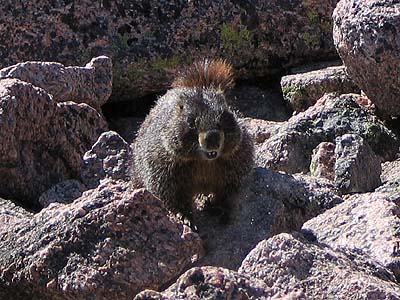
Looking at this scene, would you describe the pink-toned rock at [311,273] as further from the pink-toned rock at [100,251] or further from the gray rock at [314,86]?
the gray rock at [314,86]

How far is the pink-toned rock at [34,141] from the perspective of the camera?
8273 mm

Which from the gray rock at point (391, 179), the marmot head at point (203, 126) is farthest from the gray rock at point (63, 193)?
the gray rock at point (391, 179)

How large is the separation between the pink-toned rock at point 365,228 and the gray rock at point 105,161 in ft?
6.44

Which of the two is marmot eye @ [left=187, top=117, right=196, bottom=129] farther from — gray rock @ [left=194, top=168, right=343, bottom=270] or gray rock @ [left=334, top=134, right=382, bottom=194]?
gray rock @ [left=334, top=134, right=382, bottom=194]

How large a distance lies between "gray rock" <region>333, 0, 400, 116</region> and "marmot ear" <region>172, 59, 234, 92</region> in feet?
4.08

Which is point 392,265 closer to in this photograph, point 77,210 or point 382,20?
point 77,210

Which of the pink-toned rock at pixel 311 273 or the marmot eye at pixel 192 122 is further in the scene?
the marmot eye at pixel 192 122

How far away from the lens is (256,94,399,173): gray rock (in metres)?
8.86

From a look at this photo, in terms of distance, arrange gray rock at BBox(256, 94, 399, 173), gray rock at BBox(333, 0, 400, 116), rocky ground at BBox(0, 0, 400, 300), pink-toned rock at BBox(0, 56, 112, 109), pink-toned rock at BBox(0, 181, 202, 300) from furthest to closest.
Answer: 1. pink-toned rock at BBox(0, 56, 112, 109)
2. gray rock at BBox(333, 0, 400, 116)
3. gray rock at BBox(256, 94, 399, 173)
4. pink-toned rock at BBox(0, 181, 202, 300)
5. rocky ground at BBox(0, 0, 400, 300)

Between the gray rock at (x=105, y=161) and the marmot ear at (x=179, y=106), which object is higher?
the marmot ear at (x=179, y=106)

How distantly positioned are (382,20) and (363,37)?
177 mm

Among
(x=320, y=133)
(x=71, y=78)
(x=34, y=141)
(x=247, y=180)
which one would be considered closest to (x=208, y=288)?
(x=247, y=180)

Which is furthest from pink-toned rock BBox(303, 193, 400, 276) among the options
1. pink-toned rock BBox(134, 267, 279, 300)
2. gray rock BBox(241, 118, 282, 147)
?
gray rock BBox(241, 118, 282, 147)

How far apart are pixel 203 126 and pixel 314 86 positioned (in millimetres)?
2455
